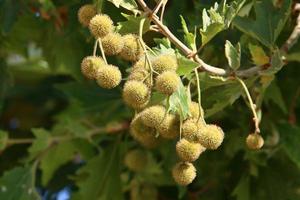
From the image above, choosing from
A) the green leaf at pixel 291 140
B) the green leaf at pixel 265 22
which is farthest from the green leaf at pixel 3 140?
the green leaf at pixel 265 22

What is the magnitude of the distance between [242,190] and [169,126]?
123cm

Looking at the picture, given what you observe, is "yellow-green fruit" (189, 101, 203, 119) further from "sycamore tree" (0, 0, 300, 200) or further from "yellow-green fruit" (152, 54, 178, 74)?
"yellow-green fruit" (152, 54, 178, 74)

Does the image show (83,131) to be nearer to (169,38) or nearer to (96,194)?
A: (96,194)

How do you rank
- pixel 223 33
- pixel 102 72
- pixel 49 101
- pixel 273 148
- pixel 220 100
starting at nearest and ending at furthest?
pixel 102 72
pixel 220 100
pixel 223 33
pixel 273 148
pixel 49 101

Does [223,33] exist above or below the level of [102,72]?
below

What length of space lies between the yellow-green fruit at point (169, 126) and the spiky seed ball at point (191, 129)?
39mm

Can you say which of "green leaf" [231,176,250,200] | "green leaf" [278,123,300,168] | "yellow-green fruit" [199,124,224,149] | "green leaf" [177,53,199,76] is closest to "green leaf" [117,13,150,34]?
"green leaf" [177,53,199,76]

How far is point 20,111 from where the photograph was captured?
16.0 ft

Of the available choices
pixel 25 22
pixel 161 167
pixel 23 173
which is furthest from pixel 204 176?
pixel 25 22

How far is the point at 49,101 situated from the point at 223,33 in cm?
185

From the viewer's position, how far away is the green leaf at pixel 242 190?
3508 mm

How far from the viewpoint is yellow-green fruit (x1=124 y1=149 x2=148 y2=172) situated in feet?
12.2

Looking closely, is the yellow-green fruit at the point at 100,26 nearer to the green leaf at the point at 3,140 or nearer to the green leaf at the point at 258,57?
the green leaf at the point at 258,57

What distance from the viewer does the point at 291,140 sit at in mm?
3324
